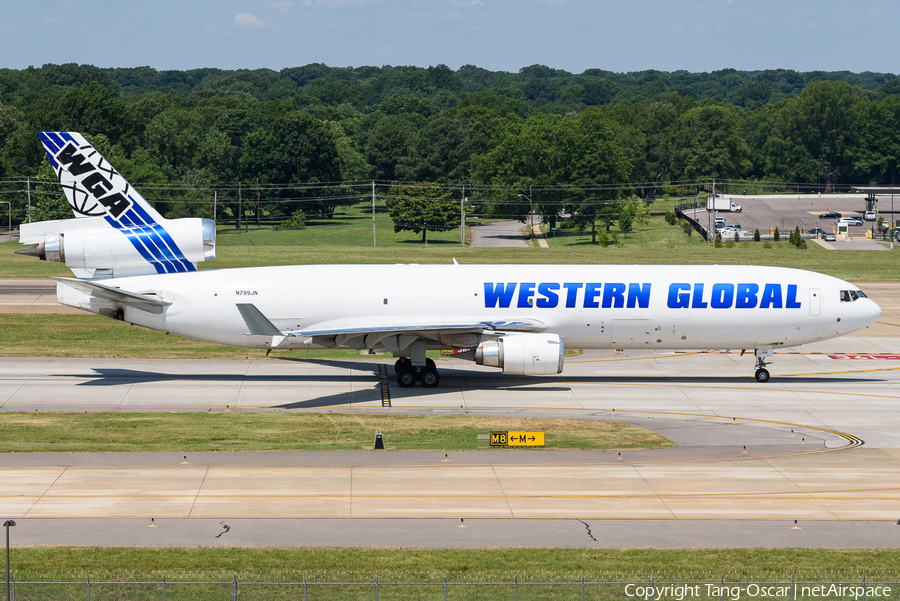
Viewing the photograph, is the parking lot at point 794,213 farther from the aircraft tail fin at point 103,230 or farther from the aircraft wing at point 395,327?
the aircraft tail fin at point 103,230

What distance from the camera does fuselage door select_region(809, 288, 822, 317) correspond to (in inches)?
1805

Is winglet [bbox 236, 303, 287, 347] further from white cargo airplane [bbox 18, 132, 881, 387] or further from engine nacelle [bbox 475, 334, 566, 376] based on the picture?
Result: engine nacelle [bbox 475, 334, 566, 376]

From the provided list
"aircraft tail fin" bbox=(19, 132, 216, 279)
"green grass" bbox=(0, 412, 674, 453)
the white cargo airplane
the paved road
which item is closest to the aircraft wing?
the white cargo airplane

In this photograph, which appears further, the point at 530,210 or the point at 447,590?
the point at 530,210

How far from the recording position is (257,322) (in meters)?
41.2

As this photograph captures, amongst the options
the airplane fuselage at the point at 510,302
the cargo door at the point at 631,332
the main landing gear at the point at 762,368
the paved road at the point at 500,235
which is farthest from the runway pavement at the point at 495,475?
the paved road at the point at 500,235

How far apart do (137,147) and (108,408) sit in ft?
475

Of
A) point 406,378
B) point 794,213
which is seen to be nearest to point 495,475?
point 406,378

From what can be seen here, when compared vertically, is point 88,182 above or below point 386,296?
above

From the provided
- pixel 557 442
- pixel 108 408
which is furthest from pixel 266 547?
pixel 108 408

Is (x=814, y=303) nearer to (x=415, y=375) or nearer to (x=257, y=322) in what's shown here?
(x=415, y=375)

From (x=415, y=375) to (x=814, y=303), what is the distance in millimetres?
19720

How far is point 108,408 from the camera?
40.7m

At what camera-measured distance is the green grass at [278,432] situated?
34.4 meters
